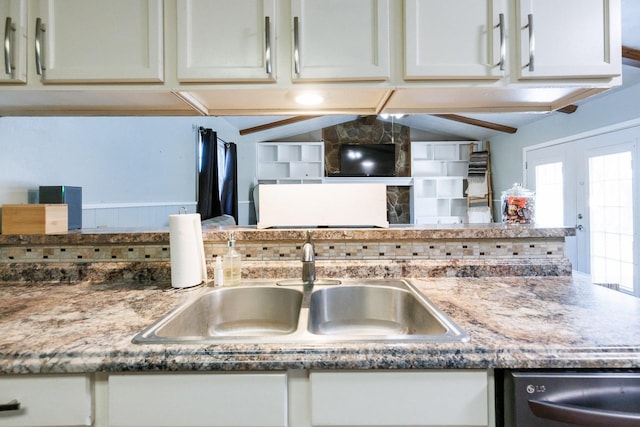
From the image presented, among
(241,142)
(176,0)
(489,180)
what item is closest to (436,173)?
(489,180)

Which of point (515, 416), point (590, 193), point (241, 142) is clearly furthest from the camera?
point (241, 142)

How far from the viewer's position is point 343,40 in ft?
3.28

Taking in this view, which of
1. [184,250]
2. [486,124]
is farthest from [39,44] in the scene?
[486,124]

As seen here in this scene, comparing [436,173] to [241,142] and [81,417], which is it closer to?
[241,142]

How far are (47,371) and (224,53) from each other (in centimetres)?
94

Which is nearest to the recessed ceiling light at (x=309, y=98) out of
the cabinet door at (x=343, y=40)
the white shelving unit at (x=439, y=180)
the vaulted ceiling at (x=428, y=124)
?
the cabinet door at (x=343, y=40)

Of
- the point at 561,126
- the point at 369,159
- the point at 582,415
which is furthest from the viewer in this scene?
the point at 369,159

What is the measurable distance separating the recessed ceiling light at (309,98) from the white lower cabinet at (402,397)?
0.87 metres

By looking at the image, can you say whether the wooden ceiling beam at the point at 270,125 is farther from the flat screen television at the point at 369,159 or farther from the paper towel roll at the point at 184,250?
the paper towel roll at the point at 184,250

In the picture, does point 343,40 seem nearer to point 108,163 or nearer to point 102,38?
point 102,38

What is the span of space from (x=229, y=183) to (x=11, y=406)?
13.3 ft

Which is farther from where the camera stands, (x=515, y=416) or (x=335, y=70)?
(x=335, y=70)

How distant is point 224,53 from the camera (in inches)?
39.4

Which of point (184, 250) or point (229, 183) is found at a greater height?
point (229, 183)
